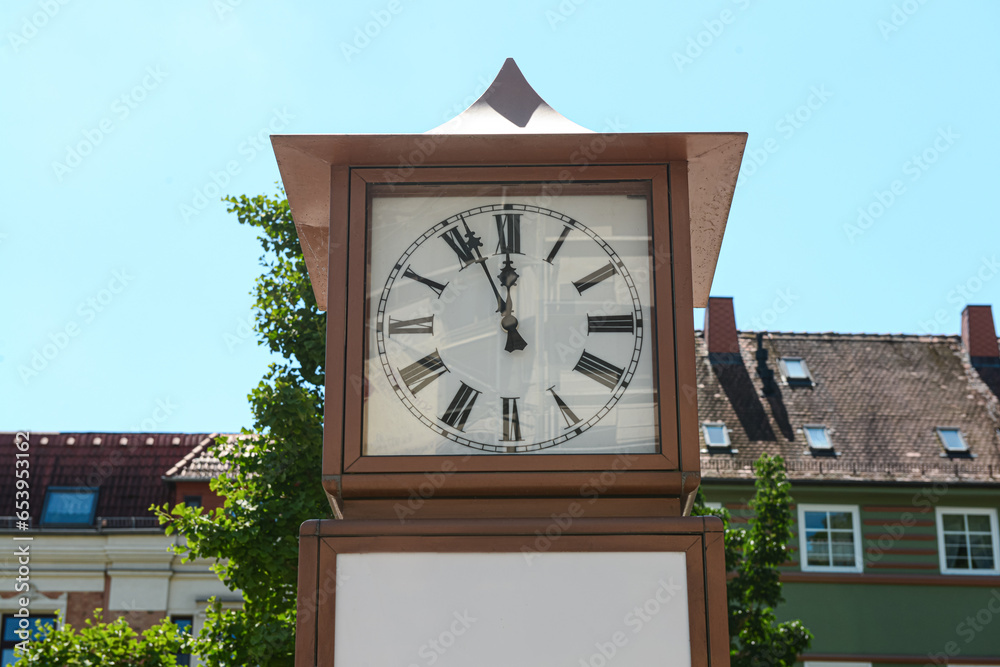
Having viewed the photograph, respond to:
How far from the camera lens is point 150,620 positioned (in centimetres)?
2242

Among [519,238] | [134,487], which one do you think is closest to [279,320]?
[519,238]

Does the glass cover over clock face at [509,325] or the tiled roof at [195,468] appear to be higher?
the tiled roof at [195,468]

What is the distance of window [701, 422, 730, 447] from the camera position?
22922mm

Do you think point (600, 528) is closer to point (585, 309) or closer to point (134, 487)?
point (585, 309)

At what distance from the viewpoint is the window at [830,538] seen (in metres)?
21.7

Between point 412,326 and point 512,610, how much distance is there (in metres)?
0.96

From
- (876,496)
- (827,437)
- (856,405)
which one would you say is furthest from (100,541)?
(856,405)

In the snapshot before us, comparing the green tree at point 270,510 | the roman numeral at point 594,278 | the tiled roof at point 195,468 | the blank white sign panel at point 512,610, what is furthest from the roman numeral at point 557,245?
the tiled roof at point 195,468

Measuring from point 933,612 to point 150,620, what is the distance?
599 inches

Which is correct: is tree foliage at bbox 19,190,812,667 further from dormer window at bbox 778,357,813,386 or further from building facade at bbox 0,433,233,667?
dormer window at bbox 778,357,813,386

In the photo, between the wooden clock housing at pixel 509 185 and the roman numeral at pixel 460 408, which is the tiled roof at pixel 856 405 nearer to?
the wooden clock housing at pixel 509 185

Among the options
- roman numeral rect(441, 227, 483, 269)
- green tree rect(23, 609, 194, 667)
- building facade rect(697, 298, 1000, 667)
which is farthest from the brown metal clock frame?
building facade rect(697, 298, 1000, 667)

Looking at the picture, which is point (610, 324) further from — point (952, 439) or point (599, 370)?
point (952, 439)

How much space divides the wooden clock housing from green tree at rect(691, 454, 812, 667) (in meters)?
10.0
